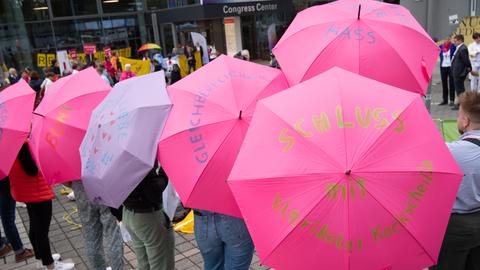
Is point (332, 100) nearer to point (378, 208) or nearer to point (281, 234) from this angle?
point (378, 208)

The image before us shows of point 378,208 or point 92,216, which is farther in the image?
point 92,216

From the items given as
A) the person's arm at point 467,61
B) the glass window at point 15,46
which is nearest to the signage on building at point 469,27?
the person's arm at point 467,61

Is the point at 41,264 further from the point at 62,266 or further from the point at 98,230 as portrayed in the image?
the point at 98,230

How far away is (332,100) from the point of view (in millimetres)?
2031

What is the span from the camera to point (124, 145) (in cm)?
258

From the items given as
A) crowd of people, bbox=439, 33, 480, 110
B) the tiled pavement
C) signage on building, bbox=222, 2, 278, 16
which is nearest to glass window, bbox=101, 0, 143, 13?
signage on building, bbox=222, 2, 278, 16

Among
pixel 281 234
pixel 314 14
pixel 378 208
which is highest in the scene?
pixel 314 14

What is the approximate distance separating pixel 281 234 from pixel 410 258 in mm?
611

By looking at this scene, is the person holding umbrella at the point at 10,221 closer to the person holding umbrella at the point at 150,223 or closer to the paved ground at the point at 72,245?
the paved ground at the point at 72,245

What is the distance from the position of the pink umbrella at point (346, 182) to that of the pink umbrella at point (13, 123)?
2.40 metres

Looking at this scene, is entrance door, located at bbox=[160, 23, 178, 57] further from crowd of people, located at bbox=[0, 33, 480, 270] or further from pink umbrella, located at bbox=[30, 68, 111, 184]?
pink umbrella, located at bbox=[30, 68, 111, 184]

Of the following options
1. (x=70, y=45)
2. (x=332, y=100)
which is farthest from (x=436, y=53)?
(x=70, y=45)

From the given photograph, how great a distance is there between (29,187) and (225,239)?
2.44 m

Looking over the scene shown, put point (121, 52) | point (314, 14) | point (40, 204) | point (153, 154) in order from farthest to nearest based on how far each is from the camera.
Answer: point (121, 52)
point (40, 204)
point (314, 14)
point (153, 154)
